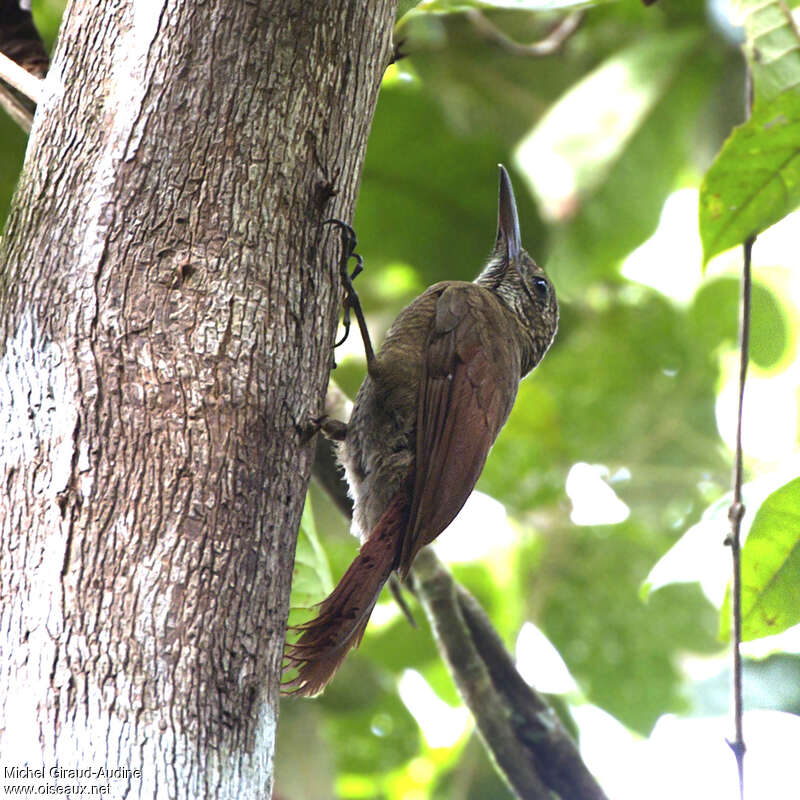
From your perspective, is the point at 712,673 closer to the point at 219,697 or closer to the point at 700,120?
the point at 700,120

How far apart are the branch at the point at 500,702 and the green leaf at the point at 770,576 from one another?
0.55 metres

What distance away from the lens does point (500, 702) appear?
2.58 meters

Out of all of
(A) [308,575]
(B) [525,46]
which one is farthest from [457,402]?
(B) [525,46]

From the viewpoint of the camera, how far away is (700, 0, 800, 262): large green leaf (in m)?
2.44

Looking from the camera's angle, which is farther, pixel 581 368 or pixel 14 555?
pixel 581 368

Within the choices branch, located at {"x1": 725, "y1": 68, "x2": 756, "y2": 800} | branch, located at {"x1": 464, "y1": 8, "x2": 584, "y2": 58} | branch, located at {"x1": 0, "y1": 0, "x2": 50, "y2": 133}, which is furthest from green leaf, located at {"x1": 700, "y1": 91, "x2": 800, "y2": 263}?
branch, located at {"x1": 0, "y1": 0, "x2": 50, "y2": 133}

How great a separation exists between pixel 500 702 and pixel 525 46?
2.14m

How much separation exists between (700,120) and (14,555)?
302cm

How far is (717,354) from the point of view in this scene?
418cm

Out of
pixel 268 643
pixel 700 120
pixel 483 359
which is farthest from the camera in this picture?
pixel 700 120

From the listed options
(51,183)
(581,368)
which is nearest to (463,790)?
(581,368)

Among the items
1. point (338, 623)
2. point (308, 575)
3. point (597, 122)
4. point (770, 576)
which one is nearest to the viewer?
point (338, 623)

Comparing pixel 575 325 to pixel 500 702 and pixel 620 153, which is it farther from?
pixel 500 702

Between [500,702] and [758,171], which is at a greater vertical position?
[758,171]
